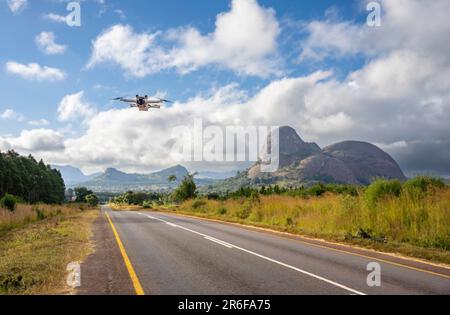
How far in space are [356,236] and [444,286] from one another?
770 centimetres

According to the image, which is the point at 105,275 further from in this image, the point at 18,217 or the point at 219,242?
the point at 18,217

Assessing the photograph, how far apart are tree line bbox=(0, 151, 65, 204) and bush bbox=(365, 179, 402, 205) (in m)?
61.6

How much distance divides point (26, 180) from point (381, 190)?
90.0 metres

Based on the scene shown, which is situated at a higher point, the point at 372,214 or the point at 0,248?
the point at 372,214

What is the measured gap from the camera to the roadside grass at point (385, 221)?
1338 cm

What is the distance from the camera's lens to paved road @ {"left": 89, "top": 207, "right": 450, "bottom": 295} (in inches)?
297

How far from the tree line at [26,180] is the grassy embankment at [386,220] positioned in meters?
58.2

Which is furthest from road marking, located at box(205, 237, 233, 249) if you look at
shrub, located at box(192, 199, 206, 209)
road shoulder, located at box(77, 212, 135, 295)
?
shrub, located at box(192, 199, 206, 209)

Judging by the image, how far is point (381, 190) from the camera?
18.7m

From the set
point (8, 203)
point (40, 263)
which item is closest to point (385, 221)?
point (40, 263)

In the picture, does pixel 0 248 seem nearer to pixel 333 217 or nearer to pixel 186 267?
pixel 186 267

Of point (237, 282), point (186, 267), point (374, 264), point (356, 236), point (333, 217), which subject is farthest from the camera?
point (333, 217)
